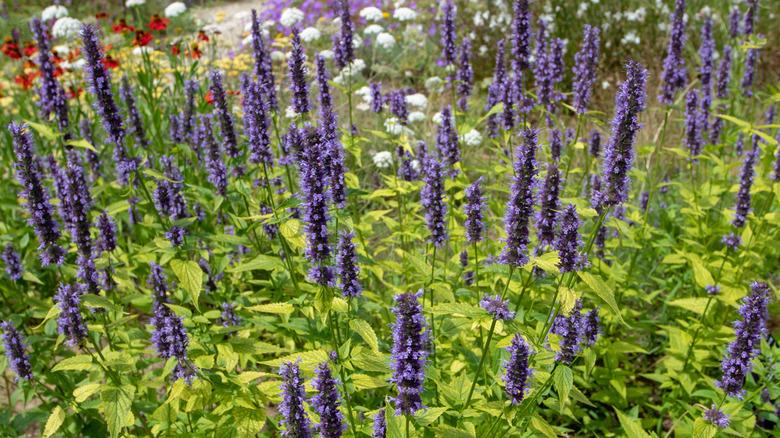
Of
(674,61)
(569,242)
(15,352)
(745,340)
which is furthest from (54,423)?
(674,61)

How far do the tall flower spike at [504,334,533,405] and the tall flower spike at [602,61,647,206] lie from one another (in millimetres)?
801

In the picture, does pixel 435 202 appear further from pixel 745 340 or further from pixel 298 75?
pixel 745 340

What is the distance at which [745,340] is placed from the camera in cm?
311

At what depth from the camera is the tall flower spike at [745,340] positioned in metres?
3.04

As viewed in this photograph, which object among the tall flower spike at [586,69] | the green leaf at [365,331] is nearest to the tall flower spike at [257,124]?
the green leaf at [365,331]

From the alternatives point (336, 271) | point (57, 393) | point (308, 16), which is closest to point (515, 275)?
point (336, 271)

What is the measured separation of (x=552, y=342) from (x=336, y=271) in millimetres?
1093

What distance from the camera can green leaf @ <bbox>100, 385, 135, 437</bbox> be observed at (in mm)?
3020

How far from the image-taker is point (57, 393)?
3.70 meters

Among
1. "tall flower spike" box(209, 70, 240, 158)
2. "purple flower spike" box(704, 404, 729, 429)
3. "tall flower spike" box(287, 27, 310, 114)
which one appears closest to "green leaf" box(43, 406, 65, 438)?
"tall flower spike" box(209, 70, 240, 158)

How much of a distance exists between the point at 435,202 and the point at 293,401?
1.36m

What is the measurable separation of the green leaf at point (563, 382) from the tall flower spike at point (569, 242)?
1.41 ft

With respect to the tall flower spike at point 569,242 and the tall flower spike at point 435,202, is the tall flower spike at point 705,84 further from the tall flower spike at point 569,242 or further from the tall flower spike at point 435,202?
the tall flower spike at point 569,242

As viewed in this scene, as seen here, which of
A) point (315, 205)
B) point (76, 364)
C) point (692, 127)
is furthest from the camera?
point (692, 127)
